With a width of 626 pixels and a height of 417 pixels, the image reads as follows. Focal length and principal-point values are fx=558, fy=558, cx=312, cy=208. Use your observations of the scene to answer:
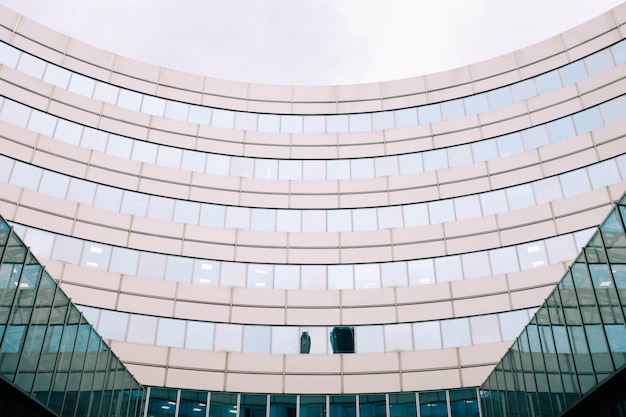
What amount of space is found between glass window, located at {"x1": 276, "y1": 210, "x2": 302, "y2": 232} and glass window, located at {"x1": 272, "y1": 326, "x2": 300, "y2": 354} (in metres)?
5.69

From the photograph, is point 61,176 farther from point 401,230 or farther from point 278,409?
point 401,230

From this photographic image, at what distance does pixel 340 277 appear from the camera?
29219mm

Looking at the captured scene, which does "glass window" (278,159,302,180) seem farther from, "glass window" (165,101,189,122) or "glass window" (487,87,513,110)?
"glass window" (487,87,513,110)

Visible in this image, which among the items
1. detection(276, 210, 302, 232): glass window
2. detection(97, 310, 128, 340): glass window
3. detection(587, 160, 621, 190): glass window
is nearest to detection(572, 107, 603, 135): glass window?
detection(587, 160, 621, 190): glass window

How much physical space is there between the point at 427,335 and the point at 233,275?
403 inches

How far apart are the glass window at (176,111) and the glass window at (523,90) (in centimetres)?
1932

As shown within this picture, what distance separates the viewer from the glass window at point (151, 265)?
2806cm

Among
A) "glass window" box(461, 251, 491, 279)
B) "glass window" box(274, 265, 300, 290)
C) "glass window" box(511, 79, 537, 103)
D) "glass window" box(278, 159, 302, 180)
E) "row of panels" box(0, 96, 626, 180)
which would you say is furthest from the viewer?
"glass window" box(278, 159, 302, 180)

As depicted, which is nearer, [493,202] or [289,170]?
[493,202]

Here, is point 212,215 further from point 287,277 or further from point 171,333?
point 171,333

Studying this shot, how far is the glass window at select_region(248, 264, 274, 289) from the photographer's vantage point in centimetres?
2884

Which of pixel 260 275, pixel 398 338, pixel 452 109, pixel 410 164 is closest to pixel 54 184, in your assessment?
pixel 260 275

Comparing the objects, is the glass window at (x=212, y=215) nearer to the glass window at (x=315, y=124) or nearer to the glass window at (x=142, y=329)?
the glass window at (x=142, y=329)

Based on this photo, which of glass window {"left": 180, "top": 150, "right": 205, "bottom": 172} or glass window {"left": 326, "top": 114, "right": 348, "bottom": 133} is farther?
glass window {"left": 326, "top": 114, "right": 348, "bottom": 133}
